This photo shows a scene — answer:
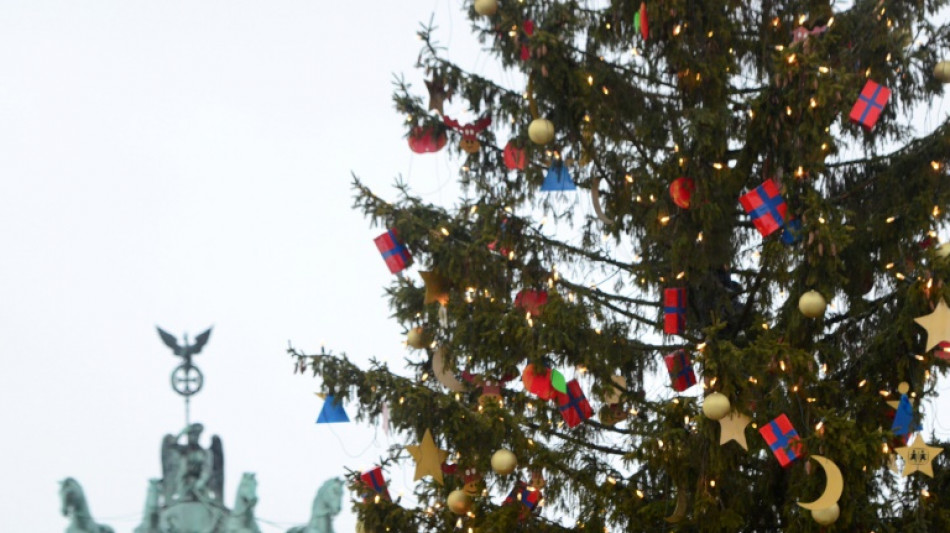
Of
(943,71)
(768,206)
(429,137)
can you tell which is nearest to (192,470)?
(768,206)

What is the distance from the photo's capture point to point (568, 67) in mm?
11641

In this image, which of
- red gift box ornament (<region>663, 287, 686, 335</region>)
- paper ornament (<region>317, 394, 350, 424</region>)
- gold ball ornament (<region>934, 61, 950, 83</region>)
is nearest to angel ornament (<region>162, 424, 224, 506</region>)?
paper ornament (<region>317, 394, 350, 424</region>)

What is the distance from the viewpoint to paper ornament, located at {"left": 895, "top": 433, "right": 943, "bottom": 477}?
10484 mm

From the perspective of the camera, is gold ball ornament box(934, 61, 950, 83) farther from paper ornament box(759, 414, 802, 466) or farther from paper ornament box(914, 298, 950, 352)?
paper ornament box(759, 414, 802, 466)

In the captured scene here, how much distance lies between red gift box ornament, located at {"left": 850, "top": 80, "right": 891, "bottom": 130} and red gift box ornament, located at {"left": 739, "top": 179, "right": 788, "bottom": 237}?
74 cm

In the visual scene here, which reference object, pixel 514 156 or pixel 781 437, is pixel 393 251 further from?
pixel 781 437

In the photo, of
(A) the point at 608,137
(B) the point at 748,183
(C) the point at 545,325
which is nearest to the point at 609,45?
(A) the point at 608,137

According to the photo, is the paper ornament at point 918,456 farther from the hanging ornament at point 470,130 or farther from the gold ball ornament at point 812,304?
the hanging ornament at point 470,130

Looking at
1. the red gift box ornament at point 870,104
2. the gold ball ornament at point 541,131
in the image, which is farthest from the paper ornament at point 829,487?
the gold ball ornament at point 541,131

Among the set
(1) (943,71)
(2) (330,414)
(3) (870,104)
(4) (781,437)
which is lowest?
(4) (781,437)

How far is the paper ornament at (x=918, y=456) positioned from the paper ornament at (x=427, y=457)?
10.2 feet

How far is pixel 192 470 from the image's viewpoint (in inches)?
327

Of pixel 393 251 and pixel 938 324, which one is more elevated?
pixel 393 251

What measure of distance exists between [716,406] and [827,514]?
0.94 m
